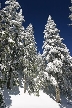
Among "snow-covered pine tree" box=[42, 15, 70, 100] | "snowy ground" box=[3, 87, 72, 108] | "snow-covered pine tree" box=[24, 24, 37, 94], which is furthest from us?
"snow-covered pine tree" box=[24, 24, 37, 94]

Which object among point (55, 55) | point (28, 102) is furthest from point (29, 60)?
point (28, 102)

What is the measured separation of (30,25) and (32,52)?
6.82m

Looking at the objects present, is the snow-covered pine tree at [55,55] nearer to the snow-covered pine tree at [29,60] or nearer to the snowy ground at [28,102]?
the snowy ground at [28,102]

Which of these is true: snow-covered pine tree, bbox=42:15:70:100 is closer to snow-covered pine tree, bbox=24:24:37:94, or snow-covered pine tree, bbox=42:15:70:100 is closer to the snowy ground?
the snowy ground

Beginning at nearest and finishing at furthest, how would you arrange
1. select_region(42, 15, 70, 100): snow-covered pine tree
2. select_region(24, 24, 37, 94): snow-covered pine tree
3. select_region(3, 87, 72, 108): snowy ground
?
select_region(3, 87, 72, 108): snowy ground
select_region(42, 15, 70, 100): snow-covered pine tree
select_region(24, 24, 37, 94): snow-covered pine tree

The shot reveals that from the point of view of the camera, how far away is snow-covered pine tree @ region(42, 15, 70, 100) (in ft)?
108

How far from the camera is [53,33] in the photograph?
35281mm

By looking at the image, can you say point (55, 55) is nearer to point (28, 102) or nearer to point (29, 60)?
point (29, 60)

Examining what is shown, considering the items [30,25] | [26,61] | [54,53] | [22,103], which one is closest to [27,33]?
[30,25]

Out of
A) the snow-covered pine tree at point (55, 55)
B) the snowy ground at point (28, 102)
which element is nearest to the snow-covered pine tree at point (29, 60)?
the snowy ground at point (28, 102)

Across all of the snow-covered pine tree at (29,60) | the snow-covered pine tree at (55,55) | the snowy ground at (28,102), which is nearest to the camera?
the snowy ground at (28,102)

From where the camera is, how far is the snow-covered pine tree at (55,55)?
3284cm

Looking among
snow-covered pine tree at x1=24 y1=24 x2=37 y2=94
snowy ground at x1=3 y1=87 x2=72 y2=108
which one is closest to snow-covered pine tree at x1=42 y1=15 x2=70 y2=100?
snowy ground at x1=3 y1=87 x2=72 y2=108

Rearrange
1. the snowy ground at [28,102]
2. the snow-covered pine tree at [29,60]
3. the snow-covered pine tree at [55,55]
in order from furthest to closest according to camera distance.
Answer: the snow-covered pine tree at [29,60], the snow-covered pine tree at [55,55], the snowy ground at [28,102]
